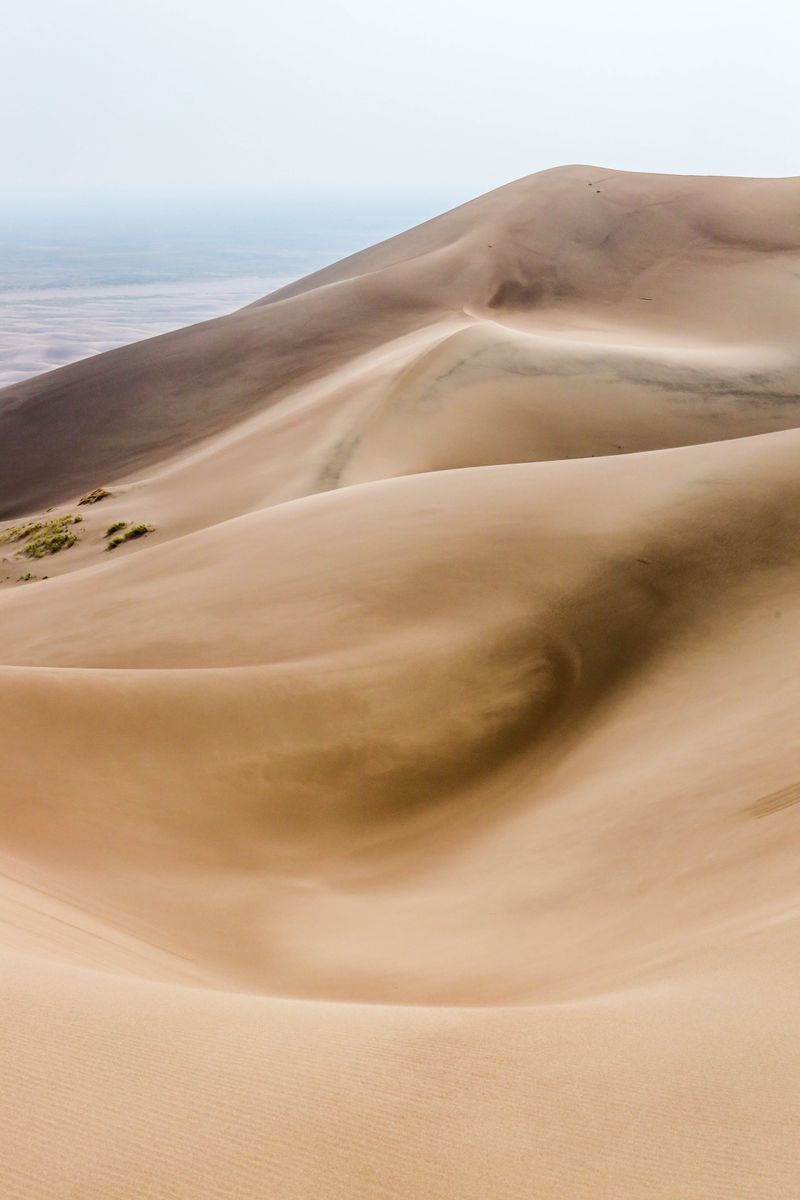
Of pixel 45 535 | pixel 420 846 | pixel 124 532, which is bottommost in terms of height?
pixel 420 846

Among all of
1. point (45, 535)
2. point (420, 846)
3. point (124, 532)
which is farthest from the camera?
point (45, 535)

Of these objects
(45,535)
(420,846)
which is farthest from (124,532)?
(420,846)

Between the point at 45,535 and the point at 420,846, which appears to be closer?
the point at 420,846

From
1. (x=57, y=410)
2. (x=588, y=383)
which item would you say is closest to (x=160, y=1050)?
(x=588, y=383)

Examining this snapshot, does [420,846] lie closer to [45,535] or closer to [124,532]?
[124,532]

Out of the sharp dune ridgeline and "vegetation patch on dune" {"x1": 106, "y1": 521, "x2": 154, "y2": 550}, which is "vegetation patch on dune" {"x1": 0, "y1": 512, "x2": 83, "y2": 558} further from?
the sharp dune ridgeline
